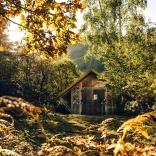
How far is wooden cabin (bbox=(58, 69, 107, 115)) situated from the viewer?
2062 centimetres

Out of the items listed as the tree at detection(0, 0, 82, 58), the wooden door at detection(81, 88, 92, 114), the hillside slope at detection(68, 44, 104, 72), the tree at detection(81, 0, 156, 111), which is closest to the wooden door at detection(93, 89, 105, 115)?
the wooden door at detection(81, 88, 92, 114)

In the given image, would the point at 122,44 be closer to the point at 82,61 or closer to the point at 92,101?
the point at 92,101

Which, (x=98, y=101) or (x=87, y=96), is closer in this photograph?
(x=98, y=101)

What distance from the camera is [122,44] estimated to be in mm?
14383

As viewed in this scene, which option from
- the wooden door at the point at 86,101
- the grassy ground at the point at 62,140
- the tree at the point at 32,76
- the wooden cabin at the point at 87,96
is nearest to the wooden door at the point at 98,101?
the wooden cabin at the point at 87,96

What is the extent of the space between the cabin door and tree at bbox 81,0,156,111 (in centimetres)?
149

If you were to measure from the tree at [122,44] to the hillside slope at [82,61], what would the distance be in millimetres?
38550

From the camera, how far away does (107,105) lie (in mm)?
20156

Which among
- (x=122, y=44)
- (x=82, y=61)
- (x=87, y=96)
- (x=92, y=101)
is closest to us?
(x=122, y=44)

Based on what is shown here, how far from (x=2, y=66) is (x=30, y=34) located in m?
18.2

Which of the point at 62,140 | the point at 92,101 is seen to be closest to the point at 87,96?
the point at 92,101

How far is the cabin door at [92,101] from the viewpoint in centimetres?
2064

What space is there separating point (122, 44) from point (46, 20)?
10956 mm

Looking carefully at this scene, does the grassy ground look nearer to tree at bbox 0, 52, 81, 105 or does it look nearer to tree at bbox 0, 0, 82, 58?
tree at bbox 0, 0, 82, 58
